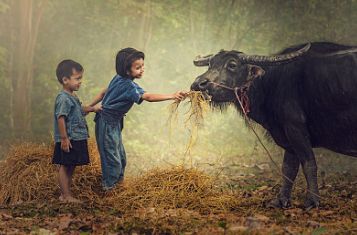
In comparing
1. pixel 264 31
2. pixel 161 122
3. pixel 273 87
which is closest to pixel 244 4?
pixel 264 31

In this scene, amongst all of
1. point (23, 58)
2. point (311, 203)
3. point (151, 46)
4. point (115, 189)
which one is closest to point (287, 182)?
point (311, 203)

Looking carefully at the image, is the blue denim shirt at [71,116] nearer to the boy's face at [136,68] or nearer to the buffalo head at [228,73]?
the boy's face at [136,68]

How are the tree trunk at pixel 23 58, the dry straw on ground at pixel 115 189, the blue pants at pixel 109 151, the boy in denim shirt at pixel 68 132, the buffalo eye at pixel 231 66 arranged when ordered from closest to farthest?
the dry straw on ground at pixel 115 189 → the boy in denim shirt at pixel 68 132 → the blue pants at pixel 109 151 → the buffalo eye at pixel 231 66 → the tree trunk at pixel 23 58

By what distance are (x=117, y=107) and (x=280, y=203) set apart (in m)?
2.10

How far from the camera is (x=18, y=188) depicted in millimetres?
6504

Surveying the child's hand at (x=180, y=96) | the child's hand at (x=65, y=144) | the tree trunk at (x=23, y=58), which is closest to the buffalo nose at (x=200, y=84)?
the child's hand at (x=180, y=96)

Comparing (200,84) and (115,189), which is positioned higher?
(200,84)

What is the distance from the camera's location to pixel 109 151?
6344mm

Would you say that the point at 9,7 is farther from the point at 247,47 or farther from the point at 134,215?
the point at 134,215

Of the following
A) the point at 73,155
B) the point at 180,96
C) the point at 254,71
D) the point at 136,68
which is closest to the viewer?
the point at 180,96

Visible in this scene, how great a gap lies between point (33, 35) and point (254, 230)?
10000 mm

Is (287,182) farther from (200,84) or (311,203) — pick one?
(200,84)

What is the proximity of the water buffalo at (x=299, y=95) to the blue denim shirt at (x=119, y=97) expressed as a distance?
638 millimetres

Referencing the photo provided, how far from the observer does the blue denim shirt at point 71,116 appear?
6.18 meters
